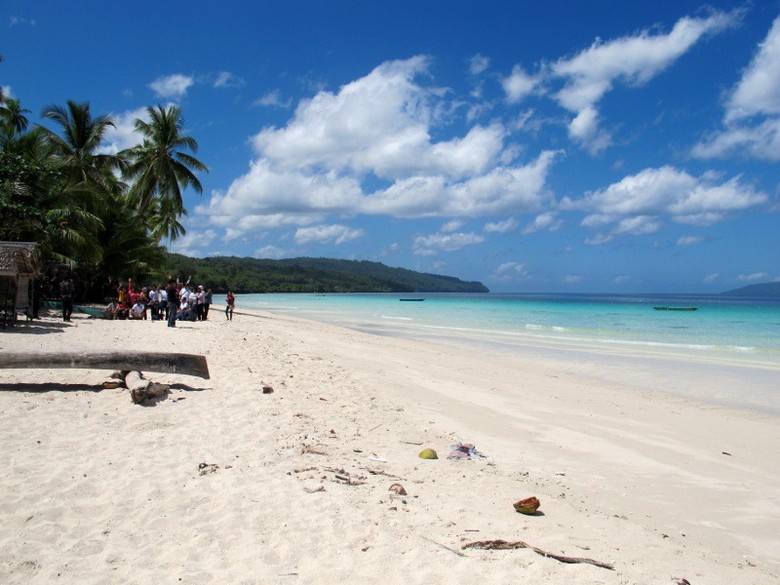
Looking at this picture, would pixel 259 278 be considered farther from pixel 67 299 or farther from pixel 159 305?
pixel 67 299

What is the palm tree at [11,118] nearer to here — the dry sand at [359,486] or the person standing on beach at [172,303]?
the person standing on beach at [172,303]

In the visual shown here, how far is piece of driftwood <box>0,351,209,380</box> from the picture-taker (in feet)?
22.9

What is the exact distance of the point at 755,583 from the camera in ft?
11.2

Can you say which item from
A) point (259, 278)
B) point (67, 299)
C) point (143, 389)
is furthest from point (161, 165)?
point (259, 278)

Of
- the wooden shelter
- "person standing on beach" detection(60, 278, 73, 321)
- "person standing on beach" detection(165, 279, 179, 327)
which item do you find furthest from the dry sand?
"person standing on beach" detection(60, 278, 73, 321)

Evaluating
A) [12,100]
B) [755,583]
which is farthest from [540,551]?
[12,100]

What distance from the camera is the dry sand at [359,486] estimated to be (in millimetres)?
3234

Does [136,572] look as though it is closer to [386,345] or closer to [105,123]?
[386,345]

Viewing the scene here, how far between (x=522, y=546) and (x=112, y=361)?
5858 millimetres

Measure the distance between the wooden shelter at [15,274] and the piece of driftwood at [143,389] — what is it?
8858mm

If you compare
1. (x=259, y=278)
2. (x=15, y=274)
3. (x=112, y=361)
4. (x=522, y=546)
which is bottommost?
(x=522, y=546)

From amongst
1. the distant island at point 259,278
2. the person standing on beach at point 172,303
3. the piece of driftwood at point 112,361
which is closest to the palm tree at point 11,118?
the person standing on beach at point 172,303

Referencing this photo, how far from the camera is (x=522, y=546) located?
3496mm

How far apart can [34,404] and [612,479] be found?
6242mm
